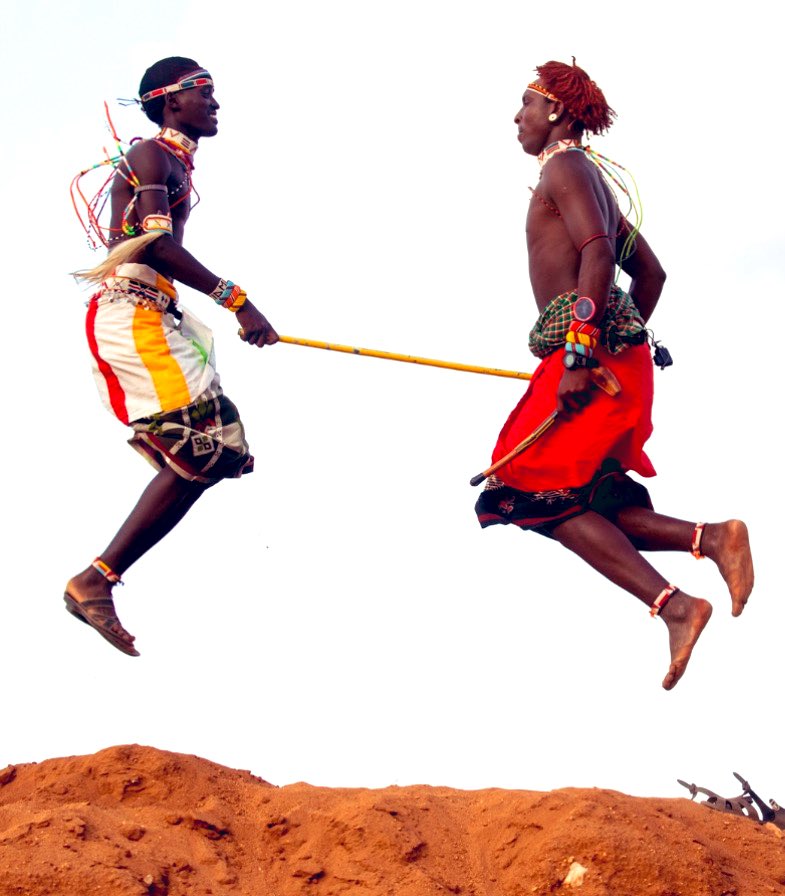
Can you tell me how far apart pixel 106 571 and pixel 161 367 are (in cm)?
99

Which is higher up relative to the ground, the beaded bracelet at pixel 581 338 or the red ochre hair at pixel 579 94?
the red ochre hair at pixel 579 94

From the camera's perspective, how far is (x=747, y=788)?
6.94 meters

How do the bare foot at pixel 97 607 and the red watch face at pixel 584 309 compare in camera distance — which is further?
the bare foot at pixel 97 607

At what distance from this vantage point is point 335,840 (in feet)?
18.1

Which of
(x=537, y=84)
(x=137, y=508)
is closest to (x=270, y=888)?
(x=137, y=508)

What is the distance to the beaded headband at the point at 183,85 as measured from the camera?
6.97 m

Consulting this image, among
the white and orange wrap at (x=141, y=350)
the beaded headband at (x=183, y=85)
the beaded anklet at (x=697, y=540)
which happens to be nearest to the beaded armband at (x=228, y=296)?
the white and orange wrap at (x=141, y=350)

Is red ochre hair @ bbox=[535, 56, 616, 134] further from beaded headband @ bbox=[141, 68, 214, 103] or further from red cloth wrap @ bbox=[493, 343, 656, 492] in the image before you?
beaded headband @ bbox=[141, 68, 214, 103]

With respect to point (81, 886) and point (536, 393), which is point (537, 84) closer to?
point (536, 393)

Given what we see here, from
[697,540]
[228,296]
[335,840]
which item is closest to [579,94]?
[228,296]

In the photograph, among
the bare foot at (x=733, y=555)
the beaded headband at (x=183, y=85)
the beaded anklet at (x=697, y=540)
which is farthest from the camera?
the beaded headband at (x=183, y=85)

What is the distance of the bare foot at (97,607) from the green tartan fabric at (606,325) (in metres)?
2.33

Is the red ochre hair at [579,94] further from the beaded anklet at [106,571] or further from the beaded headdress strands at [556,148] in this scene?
the beaded anklet at [106,571]

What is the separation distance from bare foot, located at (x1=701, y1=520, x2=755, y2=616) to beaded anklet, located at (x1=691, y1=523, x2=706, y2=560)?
1.2 inches
